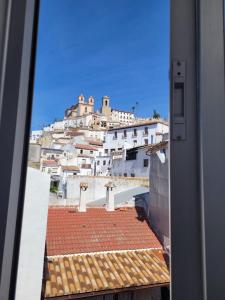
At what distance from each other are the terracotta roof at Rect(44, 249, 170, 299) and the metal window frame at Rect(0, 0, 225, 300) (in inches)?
58.0

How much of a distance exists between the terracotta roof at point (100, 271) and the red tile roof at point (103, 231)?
10 centimetres

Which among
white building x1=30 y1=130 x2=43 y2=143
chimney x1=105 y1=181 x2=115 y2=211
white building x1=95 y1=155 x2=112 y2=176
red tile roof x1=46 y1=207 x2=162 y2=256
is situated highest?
white building x1=95 y1=155 x2=112 y2=176

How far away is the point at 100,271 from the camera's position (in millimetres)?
2533

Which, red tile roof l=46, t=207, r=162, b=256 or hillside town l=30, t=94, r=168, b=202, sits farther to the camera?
red tile roof l=46, t=207, r=162, b=256

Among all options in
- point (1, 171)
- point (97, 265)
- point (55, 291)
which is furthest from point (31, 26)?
point (97, 265)

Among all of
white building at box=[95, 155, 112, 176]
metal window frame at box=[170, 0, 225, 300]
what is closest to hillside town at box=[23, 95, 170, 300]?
metal window frame at box=[170, 0, 225, 300]

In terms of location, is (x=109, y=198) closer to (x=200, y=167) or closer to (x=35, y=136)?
(x=35, y=136)

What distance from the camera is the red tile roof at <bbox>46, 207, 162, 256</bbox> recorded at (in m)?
2.59

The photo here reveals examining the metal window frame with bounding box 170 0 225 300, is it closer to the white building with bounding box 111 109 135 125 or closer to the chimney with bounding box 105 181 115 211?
the white building with bounding box 111 109 135 125

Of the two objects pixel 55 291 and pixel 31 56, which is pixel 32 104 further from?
pixel 55 291

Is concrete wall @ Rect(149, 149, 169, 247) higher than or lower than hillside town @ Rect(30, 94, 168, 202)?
lower

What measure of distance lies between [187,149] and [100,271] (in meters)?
2.41

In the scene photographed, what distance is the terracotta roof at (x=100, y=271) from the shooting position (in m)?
1.99

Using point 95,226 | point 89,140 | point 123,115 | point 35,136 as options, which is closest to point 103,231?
point 95,226
